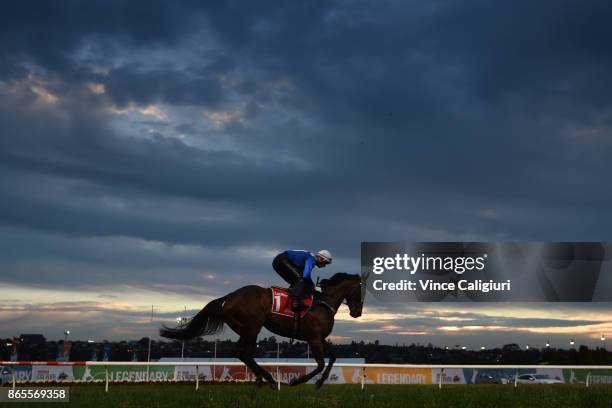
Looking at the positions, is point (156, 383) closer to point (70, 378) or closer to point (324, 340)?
point (70, 378)

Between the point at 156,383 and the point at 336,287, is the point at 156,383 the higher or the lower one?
the lower one

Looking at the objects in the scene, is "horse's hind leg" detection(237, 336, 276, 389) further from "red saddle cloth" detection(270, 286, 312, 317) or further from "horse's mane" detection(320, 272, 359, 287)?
"horse's mane" detection(320, 272, 359, 287)

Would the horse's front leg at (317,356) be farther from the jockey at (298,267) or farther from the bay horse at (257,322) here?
the jockey at (298,267)

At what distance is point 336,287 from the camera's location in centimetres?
1531

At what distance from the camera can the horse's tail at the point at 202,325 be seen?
14.0m

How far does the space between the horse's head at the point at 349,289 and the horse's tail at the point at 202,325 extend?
8.26 ft

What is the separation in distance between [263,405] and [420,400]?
2353 millimetres

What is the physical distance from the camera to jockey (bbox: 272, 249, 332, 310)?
1400 cm

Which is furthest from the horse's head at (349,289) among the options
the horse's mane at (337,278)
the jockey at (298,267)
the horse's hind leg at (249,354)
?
the horse's hind leg at (249,354)

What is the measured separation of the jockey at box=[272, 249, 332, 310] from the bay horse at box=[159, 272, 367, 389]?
486mm

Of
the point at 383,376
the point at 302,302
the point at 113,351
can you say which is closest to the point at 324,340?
the point at 302,302

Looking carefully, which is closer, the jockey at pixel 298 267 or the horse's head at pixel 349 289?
the jockey at pixel 298 267

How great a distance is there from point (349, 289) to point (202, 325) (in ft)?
11.3

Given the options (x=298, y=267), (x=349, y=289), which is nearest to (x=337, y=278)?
(x=349, y=289)
